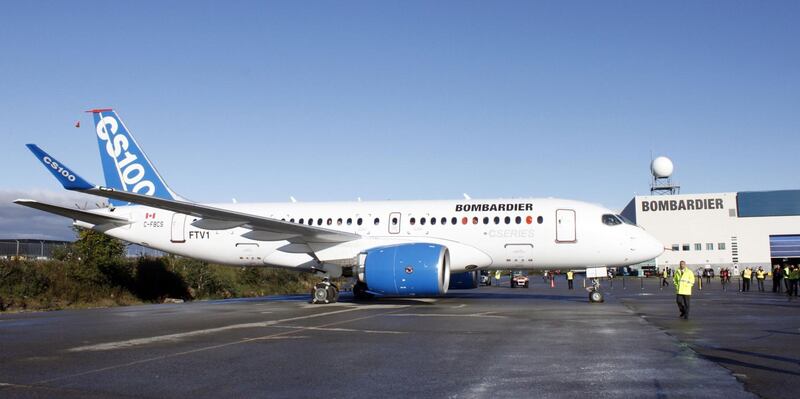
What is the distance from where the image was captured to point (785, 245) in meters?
79.5

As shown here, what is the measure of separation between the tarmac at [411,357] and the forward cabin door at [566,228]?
5.93m

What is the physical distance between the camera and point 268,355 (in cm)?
1023

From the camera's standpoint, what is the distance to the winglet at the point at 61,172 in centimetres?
1891

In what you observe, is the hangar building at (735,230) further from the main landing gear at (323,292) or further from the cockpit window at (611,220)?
the main landing gear at (323,292)

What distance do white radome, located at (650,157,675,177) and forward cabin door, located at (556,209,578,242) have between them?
74977 millimetres

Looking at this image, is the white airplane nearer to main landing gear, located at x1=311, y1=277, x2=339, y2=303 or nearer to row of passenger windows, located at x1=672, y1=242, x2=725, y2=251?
main landing gear, located at x1=311, y1=277, x2=339, y2=303

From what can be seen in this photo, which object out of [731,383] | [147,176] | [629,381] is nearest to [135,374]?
[629,381]

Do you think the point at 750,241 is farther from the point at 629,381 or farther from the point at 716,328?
the point at 629,381

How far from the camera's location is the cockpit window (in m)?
22.9

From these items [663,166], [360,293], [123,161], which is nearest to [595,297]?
[360,293]

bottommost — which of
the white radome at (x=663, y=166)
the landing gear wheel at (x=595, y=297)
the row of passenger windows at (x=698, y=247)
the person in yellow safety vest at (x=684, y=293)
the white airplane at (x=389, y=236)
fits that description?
the landing gear wheel at (x=595, y=297)

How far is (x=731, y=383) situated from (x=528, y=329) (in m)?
6.56

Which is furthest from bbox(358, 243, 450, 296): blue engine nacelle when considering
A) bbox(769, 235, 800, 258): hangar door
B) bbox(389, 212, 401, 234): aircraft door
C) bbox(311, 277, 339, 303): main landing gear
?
bbox(769, 235, 800, 258): hangar door

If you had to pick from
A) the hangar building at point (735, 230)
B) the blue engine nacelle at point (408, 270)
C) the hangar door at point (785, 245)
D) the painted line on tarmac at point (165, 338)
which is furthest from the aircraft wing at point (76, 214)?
the hangar door at point (785, 245)
